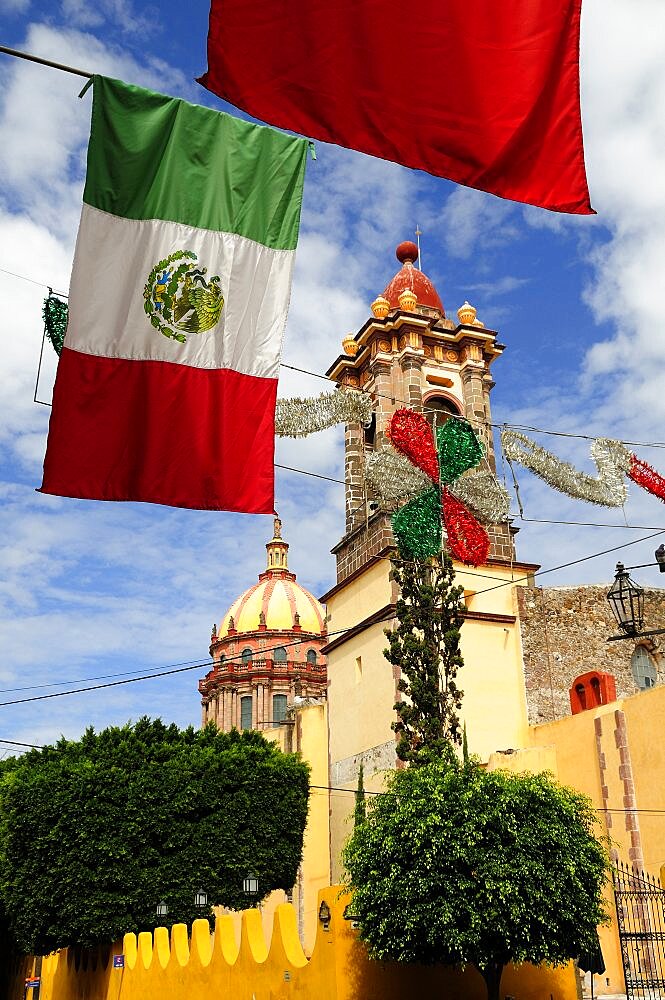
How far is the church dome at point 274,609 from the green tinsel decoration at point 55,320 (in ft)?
179

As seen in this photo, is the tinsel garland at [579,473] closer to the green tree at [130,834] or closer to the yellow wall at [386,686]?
the yellow wall at [386,686]

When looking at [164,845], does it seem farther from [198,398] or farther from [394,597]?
[198,398]

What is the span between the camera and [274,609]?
64312mm

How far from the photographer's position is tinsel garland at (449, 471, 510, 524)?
24.4 meters

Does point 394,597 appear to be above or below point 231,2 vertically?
above

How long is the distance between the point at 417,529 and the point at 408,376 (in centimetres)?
626

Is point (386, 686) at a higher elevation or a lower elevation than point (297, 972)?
higher

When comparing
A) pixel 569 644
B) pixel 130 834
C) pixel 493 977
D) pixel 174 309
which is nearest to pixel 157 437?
pixel 174 309

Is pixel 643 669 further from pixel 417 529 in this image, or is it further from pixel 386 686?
pixel 417 529

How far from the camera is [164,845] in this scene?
845 inches

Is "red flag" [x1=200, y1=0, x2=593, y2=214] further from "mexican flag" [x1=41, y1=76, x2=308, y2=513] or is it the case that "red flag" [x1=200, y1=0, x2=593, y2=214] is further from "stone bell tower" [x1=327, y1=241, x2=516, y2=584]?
"stone bell tower" [x1=327, y1=241, x2=516, y2=584]

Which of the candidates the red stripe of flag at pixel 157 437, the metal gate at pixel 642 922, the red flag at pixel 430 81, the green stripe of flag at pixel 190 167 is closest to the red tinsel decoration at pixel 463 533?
the metal gate at pixel 642 922

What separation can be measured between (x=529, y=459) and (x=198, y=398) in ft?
41.3

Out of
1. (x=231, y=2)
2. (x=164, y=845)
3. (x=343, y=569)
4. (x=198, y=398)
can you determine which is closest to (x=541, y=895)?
(x=198, y=398)
